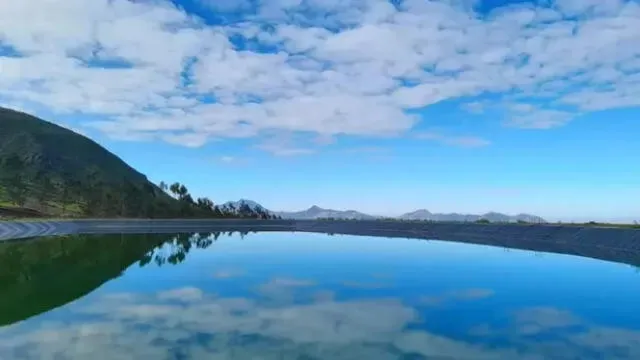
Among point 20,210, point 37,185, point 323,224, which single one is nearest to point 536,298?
point 323,224

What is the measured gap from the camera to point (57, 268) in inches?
1225

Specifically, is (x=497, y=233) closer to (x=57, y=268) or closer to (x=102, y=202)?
(x=57, y=268)

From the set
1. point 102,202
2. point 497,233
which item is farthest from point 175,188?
point 497,233

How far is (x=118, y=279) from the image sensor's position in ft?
88.4

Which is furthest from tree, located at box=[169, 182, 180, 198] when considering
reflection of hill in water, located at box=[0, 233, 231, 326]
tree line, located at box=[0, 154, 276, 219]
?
reflection of hill in water, located at box=[0, 233, 231, 326]

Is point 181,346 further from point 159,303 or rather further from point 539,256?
point 539,256

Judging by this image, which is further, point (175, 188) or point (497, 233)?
point (175, 188)

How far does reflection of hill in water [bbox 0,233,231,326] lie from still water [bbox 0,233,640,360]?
3.9 inches

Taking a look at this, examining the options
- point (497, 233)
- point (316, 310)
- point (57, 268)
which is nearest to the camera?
point (316, 310)

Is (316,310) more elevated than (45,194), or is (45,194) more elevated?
(45,194)

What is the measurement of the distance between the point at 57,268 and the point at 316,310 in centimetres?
1866

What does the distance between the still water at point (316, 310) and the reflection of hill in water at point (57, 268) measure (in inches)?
3.9

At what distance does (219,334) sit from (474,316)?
8008 millimetres

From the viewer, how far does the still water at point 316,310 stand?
44.9 ft
